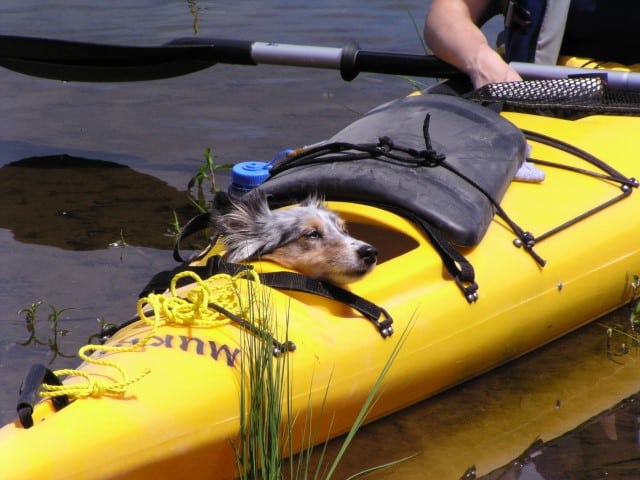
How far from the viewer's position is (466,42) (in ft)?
15.4

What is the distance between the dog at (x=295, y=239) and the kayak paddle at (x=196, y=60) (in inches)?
68.7

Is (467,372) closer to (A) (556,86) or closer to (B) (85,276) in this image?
(A) (556,86)

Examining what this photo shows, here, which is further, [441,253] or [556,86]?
[556,86]

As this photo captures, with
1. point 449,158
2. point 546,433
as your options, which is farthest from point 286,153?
point 546,433

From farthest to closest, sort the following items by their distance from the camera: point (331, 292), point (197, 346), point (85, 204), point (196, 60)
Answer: point (196, 60), point (85, 204), point (331, 292), point (197, 346)

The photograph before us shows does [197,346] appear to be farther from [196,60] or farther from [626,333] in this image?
[196,60]

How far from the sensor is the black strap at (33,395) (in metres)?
2.59

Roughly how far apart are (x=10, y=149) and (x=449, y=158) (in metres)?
3.62

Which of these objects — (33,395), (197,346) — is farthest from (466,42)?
(33,395)

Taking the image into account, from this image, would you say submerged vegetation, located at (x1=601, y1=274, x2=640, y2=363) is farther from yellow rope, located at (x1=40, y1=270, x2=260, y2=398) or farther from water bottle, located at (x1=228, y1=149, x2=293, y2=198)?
yellow rope, located at (x1=40, y1=270, x2=260, y2=398)

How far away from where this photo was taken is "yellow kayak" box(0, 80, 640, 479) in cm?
269

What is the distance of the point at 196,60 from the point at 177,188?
0.69m

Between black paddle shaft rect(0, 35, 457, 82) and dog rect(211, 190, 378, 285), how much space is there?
1.82 metres

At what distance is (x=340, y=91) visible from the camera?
24.9ft
